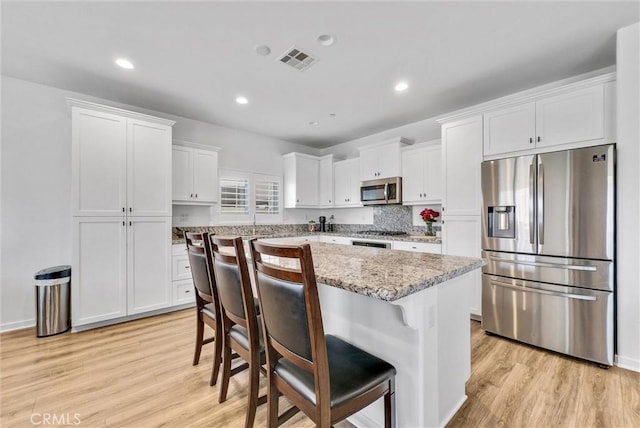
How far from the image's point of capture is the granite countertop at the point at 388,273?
3.36ft

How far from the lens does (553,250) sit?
2.42m

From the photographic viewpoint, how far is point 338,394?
1.04 meters

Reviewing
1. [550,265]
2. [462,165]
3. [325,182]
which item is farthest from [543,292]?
[325,182]

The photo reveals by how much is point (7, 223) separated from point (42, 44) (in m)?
1.92

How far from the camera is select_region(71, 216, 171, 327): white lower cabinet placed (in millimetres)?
2916

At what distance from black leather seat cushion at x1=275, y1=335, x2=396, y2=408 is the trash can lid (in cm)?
306

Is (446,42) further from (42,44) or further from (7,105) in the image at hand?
(7,105)

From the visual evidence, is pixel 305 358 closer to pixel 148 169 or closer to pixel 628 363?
pixel 628 363

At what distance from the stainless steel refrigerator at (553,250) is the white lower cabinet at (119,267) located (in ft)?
12.3

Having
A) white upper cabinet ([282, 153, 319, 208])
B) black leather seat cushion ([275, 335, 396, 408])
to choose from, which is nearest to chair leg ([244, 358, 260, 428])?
black leather seat cushion ([275, 335, 396, 408])

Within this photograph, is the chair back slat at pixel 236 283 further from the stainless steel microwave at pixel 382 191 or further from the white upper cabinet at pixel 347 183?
the white upper cabinet at pixel 347 183

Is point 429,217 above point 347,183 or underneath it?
underneath

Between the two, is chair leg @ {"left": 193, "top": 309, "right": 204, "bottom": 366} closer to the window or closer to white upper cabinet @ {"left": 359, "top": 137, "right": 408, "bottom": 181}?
the window

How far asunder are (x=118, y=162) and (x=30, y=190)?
965 mm
